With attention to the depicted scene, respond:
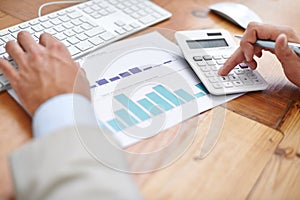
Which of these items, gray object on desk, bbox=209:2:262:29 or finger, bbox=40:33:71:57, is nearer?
finger, bbox=40:33:71:57

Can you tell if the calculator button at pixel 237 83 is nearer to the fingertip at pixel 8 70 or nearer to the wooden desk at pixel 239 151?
the wooden desk at pixel 239 151

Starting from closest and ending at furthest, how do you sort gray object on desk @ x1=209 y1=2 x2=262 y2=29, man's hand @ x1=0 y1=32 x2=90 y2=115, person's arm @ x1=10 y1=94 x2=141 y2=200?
person's arm @ x1=10 y1=94 x2=141 y2=200
man's hand @ x1=0 y1=32 x2=90 y2=115
gray object on desk @ x1=209 y1=2 x2=262 y2=29

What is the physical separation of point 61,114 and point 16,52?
20cm

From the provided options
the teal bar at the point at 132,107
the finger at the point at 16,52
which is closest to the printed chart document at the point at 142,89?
the teal bar at the point at 132,107

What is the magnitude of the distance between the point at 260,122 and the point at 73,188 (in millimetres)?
363

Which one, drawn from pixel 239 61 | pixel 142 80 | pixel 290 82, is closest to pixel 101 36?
pixel 142 80

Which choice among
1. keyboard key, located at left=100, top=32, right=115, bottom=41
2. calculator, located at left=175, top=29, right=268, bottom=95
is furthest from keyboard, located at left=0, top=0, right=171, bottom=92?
calculator, located at left=175, top=29, right=268, bottom=95

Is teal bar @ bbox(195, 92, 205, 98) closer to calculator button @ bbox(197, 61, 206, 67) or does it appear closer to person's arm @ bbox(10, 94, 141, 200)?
calculator button @ bbox(197, 61, 206, 67)

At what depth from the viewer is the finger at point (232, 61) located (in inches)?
29.2

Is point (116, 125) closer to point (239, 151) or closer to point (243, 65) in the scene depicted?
point (239, 151)

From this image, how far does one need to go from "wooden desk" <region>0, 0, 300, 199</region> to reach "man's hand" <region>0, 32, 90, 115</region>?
0.13ft

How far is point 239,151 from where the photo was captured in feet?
2.01

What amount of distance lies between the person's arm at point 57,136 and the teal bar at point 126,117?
0.05m

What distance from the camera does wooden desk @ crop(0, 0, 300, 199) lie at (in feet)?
1.81
